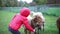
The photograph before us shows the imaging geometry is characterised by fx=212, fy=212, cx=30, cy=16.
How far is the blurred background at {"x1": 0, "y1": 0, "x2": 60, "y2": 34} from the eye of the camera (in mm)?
3529

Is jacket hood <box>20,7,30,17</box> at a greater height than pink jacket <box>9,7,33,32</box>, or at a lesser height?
greater

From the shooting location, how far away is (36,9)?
3.54 m

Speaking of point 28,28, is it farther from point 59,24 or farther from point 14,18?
point 59,24

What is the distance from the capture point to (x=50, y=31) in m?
3.56

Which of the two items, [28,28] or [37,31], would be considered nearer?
[28,28]

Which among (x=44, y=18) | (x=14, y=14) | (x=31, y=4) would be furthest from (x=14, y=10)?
(x=44, y=18)

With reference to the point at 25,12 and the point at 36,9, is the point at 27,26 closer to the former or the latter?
the point at 25,12

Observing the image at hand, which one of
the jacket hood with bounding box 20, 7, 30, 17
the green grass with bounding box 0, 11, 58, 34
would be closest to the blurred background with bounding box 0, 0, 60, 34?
the green grass with bounding box 0, 11, 58, 34

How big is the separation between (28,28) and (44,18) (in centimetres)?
39

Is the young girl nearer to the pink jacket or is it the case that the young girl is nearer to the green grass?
the pink jacket

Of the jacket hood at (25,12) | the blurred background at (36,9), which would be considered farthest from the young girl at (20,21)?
the blurred background at (36,9)

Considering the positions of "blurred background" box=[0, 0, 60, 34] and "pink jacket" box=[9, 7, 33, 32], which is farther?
"blurred background" box=[0, 0, 60, 34]

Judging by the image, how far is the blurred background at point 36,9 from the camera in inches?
139

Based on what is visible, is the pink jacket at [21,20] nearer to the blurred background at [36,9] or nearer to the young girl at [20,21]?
the young girl at [20,21]
